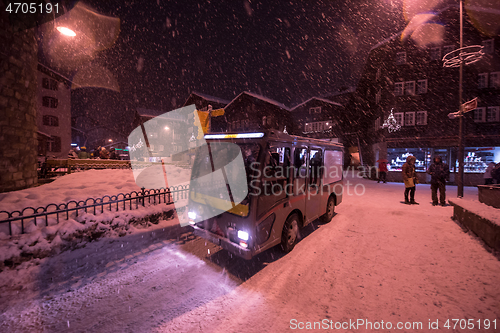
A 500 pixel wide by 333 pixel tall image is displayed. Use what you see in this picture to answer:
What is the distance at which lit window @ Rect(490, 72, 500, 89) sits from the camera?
56.3ft

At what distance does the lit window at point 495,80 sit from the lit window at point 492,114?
175cm

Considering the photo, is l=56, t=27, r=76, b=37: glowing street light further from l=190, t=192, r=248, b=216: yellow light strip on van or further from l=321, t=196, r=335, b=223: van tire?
l=321, t=196, r=335, b=223: van tire

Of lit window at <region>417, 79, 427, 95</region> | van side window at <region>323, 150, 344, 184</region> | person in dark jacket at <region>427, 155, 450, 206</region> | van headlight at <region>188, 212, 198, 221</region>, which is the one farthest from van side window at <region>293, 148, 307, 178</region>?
lit window at <region>417, 79, 427, 95</region>

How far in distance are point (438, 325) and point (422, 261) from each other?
212 centimetres

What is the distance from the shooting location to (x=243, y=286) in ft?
12.2

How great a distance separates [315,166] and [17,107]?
9.93 m

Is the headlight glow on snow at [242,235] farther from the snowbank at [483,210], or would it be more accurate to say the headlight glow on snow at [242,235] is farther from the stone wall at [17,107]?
the stone wall at [17,107]

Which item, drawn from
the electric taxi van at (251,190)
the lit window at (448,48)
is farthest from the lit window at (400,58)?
the electric taxi van at (251,190)

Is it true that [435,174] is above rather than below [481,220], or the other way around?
above

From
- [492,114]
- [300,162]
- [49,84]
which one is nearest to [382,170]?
[492,114]

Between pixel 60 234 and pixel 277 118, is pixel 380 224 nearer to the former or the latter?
pixel 60 234

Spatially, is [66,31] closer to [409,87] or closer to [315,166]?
[315,166]

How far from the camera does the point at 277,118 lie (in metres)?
35.0

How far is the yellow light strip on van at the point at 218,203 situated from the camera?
4.02 m
